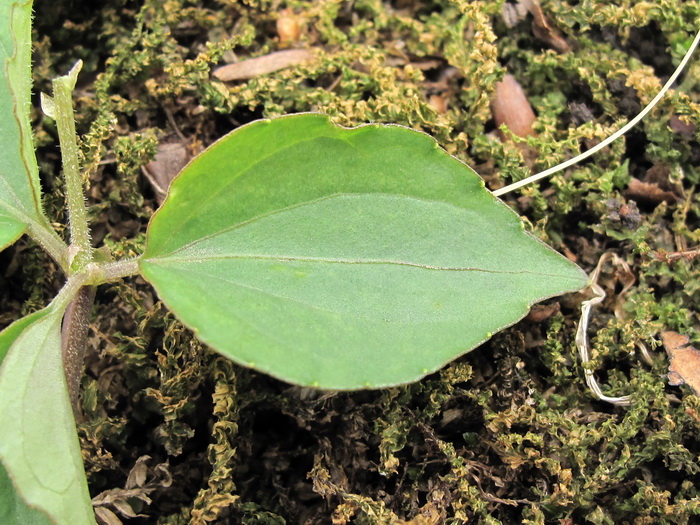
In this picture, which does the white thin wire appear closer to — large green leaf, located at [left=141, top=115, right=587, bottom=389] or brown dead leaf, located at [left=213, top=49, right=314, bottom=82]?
large green leaf, located at [left=141, top=115, right=587, bottom=389]

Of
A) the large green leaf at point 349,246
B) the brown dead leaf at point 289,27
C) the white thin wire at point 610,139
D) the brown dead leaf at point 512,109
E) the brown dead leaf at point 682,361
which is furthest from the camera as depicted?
the brown dead leaf at point 289,27

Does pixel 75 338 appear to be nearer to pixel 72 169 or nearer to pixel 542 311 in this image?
pixel 72 169

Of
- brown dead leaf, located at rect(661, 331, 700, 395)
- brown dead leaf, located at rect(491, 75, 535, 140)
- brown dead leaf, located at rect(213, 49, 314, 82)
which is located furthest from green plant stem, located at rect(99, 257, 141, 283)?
brown dead leaf, located at rect(661, 331, 700, 395)

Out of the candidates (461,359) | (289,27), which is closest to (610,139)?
(461,359)

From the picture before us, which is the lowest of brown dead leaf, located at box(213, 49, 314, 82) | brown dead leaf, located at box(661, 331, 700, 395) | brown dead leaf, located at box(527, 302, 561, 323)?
brown dead leaf, located at box(661, 331, 700, 395)

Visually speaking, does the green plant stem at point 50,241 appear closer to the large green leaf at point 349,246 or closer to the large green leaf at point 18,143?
the large green leaf at point 18,143

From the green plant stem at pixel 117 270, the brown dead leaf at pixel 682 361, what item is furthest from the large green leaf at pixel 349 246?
the brown dead leaf at pixel 682 361
